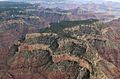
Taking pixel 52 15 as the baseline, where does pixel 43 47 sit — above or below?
above

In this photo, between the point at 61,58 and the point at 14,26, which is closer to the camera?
the point at 61,58

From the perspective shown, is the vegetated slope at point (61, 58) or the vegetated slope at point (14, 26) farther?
the vegetated slope at point (14, 26)

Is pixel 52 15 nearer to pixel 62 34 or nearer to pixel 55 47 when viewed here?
pixel 62 34

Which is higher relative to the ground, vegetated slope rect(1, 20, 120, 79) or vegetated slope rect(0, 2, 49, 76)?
vegetated slope rect(1, 20, 120, 79)

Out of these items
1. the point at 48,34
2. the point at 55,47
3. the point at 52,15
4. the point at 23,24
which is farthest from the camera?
the point at 52,15

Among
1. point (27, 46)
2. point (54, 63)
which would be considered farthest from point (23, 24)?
point (54, 63)

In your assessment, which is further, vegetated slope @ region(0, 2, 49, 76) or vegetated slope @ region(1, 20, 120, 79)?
vegetated slope @ region(0, 2, 49, 76)

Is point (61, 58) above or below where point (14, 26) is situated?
above

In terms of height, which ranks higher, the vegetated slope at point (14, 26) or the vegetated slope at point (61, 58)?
the vegetated slope at point (61, 58)
